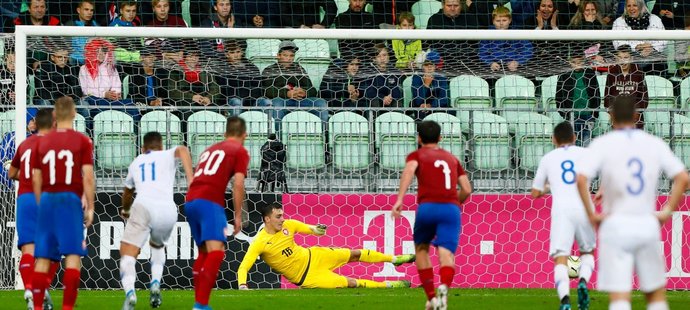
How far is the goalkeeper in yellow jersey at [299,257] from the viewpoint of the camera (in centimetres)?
1404

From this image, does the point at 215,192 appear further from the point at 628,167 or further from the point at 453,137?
the point at 453,137

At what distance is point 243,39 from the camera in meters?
14.8

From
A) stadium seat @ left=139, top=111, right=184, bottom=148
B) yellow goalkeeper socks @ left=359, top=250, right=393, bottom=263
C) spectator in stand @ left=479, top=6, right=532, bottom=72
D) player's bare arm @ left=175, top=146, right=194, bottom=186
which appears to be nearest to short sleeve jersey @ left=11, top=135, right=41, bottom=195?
player's bare arm @ left=175, top=146, right=194, bottom=186

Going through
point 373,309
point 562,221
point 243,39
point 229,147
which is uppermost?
point 243,39

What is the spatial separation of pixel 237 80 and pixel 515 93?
3.30 m

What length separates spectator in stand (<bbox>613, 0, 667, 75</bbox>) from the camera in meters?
14.8

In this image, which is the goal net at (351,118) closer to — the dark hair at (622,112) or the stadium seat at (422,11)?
the stadium seat at (422,11)

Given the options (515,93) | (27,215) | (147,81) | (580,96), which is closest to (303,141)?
(147,81)

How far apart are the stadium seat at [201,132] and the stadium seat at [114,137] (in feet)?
2.10

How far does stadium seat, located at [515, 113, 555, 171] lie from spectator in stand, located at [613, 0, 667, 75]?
1.30m

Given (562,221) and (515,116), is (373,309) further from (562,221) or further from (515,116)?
(515,116)

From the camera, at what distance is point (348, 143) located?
14.6m

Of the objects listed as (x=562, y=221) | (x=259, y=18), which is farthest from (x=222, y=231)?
(x=259, y=18)

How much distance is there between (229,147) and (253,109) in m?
4.49
